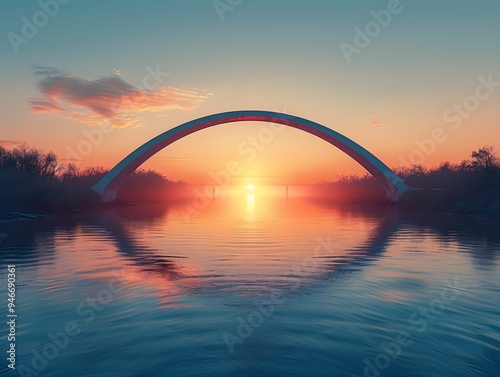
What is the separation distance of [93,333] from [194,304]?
180 cm

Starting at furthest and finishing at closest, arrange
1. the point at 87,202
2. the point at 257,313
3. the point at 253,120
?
the point at 253,120 < the point at 87,202 < the point at 257,313

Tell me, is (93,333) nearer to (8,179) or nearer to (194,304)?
(194,304)

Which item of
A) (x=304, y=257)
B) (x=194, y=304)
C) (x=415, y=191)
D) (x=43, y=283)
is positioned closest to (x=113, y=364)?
(x=194, y=304)

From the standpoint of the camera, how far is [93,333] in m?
5.48
